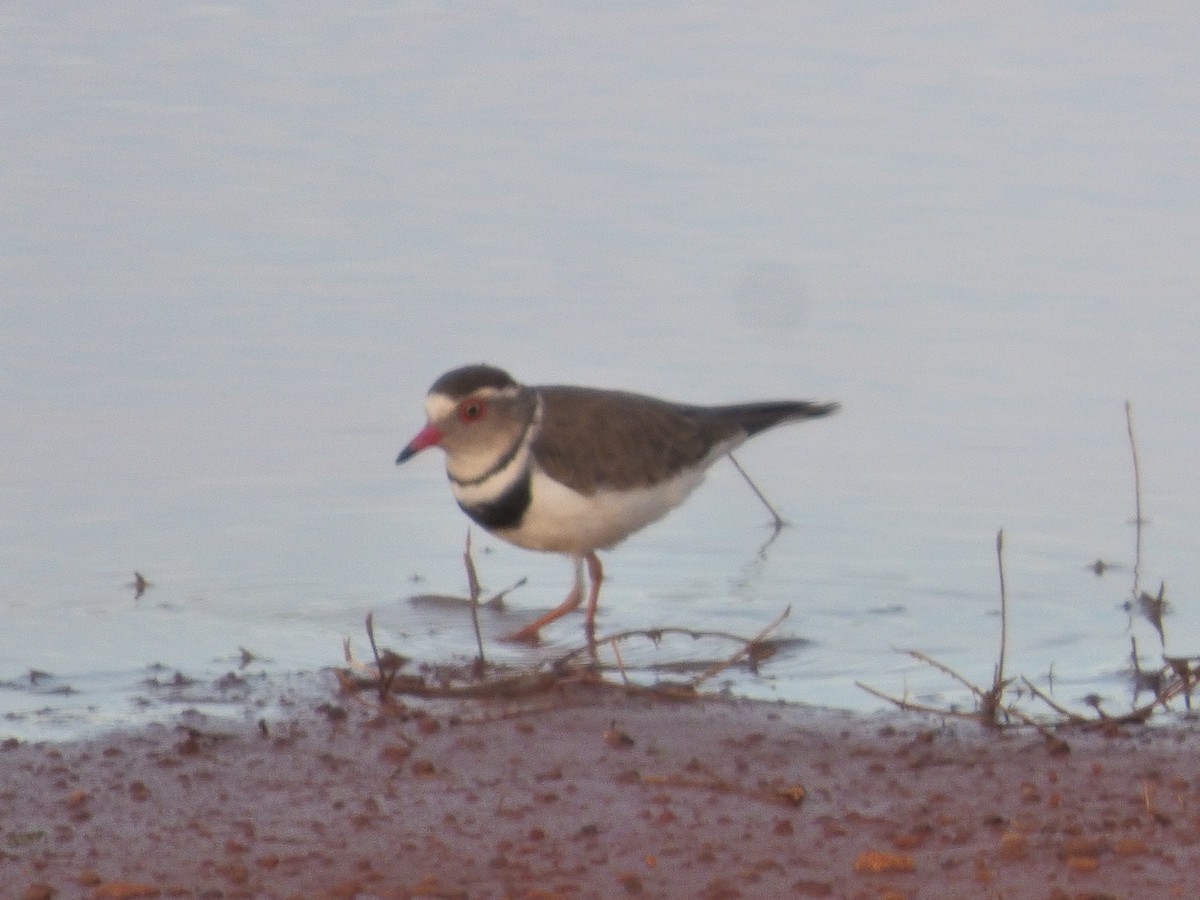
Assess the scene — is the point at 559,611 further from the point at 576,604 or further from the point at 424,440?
the point at 424,440

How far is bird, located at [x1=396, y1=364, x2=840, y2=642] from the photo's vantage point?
710 cm

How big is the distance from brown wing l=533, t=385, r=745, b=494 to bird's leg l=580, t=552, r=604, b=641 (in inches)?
9.9

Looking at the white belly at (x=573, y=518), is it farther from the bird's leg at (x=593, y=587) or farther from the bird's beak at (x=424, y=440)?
the bird's beak at (x=424, y=440)

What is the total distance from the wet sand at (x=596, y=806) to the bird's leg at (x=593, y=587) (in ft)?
3.67

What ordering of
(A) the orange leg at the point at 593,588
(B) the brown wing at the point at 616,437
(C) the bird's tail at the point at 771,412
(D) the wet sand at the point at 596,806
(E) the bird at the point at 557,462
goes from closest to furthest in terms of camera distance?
(D) the wet sand at the point at 596,806
(A) the orange leg at the point at 593,588
(E) the bird at the point at 557,462
(B) the brown wing at the point at 616,437
(C) the bird's tail at the point at 771,412

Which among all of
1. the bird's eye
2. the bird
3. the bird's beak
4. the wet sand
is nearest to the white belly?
the bird

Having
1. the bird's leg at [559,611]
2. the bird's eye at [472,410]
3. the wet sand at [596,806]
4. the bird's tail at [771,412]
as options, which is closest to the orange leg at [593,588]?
the bird's leg at [559,611]

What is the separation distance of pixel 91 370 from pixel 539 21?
6601 millimetres

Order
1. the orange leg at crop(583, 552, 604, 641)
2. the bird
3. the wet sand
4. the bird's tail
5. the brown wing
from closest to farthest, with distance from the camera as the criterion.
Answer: the wet sand < the orange leg at crop(583, 552, 604, 641) < the bird < the brown wing < the bird's tail

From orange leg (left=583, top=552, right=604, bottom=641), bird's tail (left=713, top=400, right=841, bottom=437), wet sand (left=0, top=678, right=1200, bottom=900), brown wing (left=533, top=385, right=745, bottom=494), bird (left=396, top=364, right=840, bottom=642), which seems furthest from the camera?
bird's tail (left=713, top=400, right=841, bottom=437)

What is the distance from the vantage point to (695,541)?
8008 millimetres

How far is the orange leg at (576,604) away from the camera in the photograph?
689cm

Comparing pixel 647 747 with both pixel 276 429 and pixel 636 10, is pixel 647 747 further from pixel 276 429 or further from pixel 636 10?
pixel 636 10

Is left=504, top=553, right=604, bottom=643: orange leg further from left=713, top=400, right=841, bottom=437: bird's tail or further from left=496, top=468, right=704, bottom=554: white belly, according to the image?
left=713, top=400, right=841, bottom=437: bird's tail
